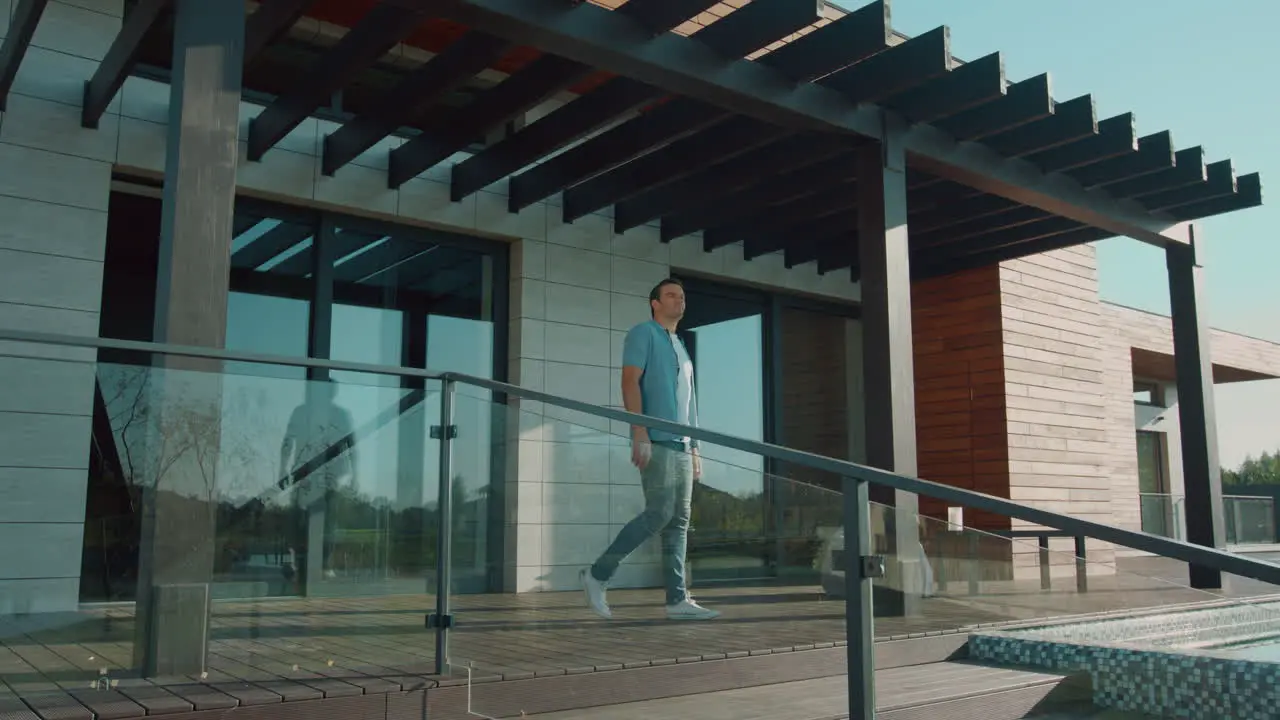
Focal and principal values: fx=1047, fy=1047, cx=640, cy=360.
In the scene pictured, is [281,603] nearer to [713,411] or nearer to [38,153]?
[38,153]

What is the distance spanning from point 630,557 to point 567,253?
4444 millimetres

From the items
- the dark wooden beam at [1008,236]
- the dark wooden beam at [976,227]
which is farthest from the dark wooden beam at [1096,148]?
the dark wooden beam at [1008,236]

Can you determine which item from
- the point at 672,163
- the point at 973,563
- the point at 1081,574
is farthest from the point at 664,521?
the point at 672,163

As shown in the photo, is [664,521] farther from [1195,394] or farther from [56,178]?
[1195,394]

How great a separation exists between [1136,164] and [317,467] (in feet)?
18.8

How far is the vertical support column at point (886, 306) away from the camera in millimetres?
5750

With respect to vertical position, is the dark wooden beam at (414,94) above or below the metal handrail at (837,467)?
above

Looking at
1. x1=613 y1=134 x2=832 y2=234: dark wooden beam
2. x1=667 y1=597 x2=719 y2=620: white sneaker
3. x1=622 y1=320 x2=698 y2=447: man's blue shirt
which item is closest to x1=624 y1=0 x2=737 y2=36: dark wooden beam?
x1=622 y1=320 x2=698 y2=447: man's blue shirt

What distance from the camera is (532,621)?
129 inches

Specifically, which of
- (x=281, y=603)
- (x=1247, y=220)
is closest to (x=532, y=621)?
(x=281, y=603)

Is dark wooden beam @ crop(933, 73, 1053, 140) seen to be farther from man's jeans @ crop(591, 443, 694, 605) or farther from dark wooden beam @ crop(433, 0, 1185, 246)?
man's jeans @ crop(591, 443, 694, 605)

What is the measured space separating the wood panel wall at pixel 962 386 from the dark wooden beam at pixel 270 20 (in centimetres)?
638

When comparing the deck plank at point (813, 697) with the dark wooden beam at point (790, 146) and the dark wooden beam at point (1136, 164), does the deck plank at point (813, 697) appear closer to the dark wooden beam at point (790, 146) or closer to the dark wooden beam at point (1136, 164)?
the dark wooden beam at point (790, 146)

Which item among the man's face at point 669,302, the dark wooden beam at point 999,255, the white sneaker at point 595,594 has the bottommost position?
the white sneaker at point 595,594
